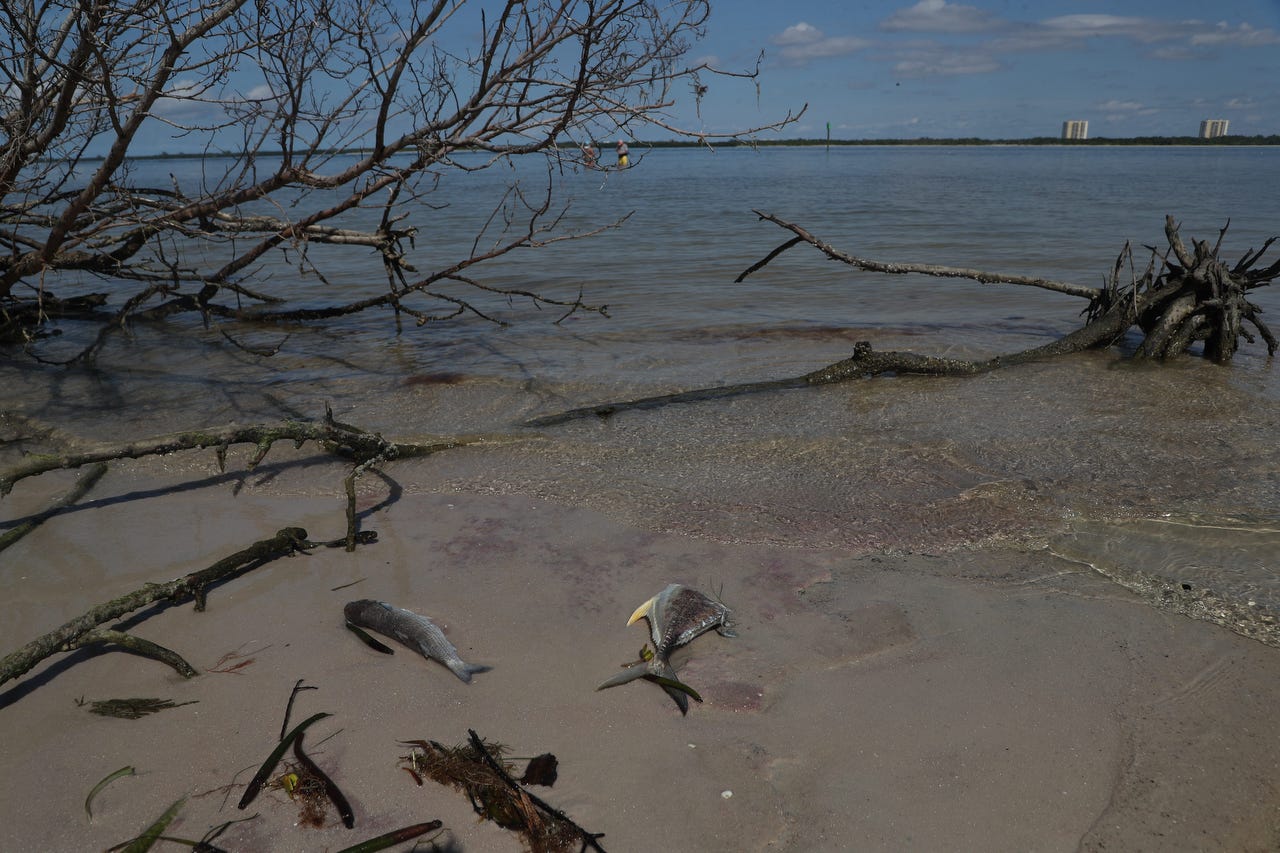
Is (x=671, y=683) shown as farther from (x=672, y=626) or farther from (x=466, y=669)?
(x=466, y=669)

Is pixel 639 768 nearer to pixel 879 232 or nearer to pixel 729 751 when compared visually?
pixel 729 751

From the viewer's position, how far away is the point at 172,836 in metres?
2.37

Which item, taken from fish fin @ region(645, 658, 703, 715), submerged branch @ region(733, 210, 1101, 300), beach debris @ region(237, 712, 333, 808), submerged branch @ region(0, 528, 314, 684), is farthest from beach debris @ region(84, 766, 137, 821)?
submerged branch @ region(733, 210, 1101, 300)

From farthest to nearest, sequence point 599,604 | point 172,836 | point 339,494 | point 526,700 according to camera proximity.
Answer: point 339,494, point 599,604, point 526,700, point 172,836

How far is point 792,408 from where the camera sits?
636 cm

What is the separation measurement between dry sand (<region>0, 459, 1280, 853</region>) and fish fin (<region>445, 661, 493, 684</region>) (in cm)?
6

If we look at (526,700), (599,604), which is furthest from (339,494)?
(526,700)

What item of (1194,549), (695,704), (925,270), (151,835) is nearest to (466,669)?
(695,704)

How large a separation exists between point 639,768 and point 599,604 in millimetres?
1008

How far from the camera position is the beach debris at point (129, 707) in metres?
2.89

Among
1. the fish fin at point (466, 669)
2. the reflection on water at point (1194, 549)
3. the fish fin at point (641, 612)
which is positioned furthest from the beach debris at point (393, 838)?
the reflection on water at point (1194, 549)

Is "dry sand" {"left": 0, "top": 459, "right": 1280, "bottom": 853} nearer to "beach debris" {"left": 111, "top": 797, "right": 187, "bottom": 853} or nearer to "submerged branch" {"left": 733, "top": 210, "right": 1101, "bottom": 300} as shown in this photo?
"beach debris" {"left": 111, "top": 797, "right": 187, "bottom": 853}

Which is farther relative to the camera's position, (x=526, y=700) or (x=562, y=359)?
(x=562, y=359)

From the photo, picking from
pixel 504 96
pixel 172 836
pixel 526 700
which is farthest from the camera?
pixel 504 96
